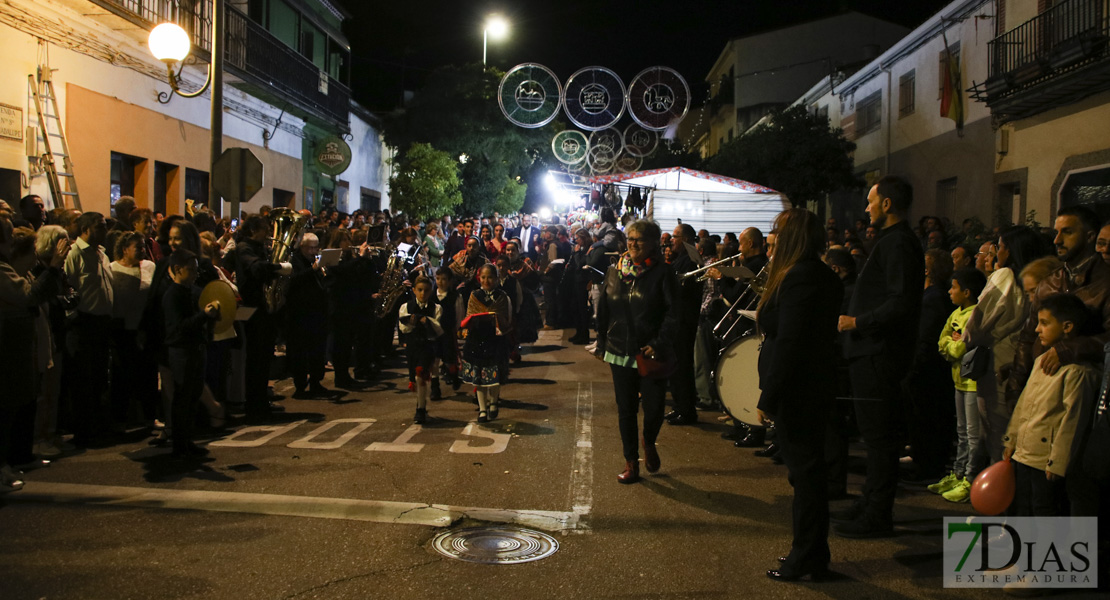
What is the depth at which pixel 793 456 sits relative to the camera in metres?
4.83

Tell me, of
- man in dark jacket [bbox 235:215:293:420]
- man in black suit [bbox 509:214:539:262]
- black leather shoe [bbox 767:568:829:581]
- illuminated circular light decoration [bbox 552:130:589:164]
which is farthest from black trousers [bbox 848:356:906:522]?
illuminated circular light decoration [bbox 552:130:589:164]

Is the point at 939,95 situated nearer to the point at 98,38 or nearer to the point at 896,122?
the point at 896,122

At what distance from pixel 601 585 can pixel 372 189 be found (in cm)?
3175

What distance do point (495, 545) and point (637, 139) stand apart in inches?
1229

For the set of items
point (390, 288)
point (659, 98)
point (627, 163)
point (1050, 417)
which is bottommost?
point (1050, 417)

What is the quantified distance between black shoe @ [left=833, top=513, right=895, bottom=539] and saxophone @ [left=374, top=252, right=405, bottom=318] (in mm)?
8353

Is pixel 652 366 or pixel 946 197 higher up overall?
pixel 946 197

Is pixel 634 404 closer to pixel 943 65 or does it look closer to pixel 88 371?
pixel 88 371

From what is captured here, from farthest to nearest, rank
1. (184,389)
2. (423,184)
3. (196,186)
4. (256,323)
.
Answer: (423,184), (196,186), (256,323), (184,389)

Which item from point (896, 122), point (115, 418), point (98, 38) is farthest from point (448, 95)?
point (115, 418)

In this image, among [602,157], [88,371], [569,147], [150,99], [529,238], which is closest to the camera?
[88,371]

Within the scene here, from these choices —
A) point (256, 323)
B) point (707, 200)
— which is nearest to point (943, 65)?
point (707, 200)

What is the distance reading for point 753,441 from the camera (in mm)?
8219

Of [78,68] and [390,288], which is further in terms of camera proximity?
[78,68]
